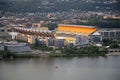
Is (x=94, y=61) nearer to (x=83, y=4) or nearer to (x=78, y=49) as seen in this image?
(x=78, y=49)

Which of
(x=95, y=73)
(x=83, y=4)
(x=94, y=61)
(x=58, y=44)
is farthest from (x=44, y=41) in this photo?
(x=83, y=4)

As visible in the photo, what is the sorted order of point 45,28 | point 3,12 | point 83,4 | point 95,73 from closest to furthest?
point 95,73 < point 45,28 < point 3,12 < point 83,4

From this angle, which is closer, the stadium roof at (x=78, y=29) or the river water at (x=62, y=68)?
the river water at (x=62, y=68)

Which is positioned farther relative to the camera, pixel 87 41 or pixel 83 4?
pixel 83 4

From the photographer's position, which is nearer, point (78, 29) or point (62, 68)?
point (62, 68)

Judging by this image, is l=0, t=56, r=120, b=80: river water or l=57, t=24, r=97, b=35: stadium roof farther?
l=57, t=24, r=97, b=35: stadium roof

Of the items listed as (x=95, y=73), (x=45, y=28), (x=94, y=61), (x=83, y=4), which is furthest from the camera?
(x=83, y=4)
